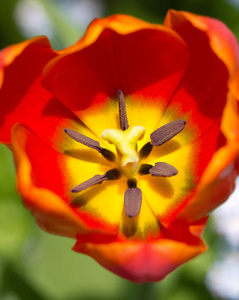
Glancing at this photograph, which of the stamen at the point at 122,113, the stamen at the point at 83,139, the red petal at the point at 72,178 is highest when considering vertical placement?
the stamen at the point at 122,113

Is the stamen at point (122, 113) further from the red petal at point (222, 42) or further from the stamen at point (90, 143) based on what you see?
the red petal at point (222, 42)

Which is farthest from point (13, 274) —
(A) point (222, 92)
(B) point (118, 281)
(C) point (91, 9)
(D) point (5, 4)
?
(C) point (91, 9)

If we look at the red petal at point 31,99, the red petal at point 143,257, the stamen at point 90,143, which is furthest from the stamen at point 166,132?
the red petal at point 143,257

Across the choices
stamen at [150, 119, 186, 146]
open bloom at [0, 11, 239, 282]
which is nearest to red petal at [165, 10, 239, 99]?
open bloom at [0, 11, 239, 282]

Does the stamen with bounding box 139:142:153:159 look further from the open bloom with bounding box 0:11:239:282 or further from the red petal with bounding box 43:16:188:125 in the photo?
the red petal with bounding box 43:16:188:125

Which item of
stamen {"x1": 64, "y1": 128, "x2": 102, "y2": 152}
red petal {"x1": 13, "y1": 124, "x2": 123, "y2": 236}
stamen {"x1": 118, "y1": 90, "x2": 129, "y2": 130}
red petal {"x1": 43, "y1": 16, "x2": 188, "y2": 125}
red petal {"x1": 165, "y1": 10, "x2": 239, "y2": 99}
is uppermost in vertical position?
red petal {"x1": 165, "y1": 10, "x2": 239, "y2": 99}

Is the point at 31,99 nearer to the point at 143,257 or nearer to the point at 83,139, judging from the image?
the point at 83,139

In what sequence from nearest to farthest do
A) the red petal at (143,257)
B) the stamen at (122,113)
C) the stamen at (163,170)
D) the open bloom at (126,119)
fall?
the red petal at (143,257) → the open bloom at (126,119) → the stamen at (163,170) → the stamen at (122,113)

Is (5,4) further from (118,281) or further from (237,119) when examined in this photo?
(237,119)
